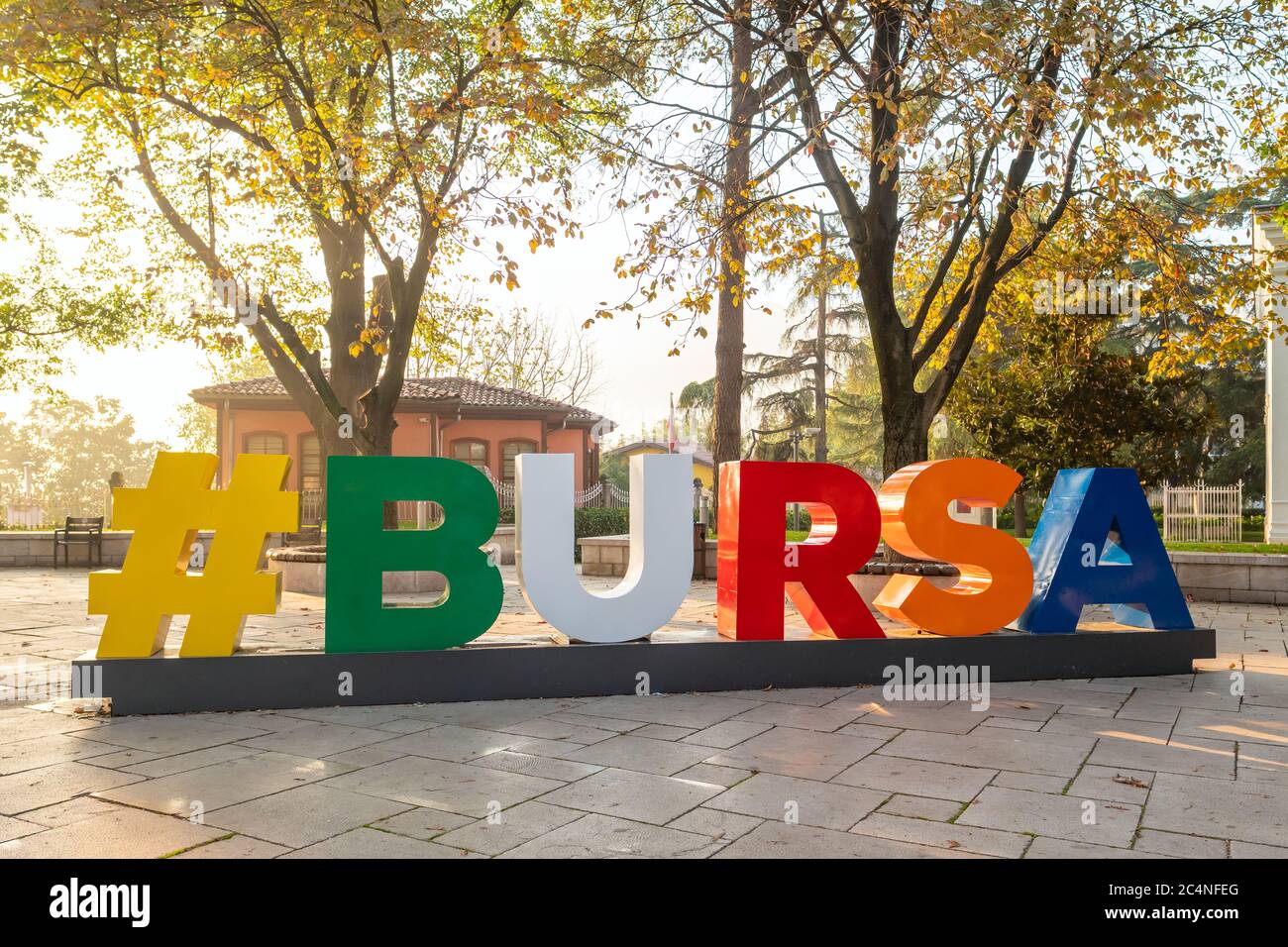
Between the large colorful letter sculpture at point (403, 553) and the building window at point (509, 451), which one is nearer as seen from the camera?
the large colorful letter sculpture at point (403, 553)

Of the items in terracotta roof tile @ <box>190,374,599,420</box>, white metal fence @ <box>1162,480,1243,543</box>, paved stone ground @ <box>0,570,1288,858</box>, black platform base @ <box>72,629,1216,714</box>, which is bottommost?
paved stone ground @ <box>0,570,1288,858</box>

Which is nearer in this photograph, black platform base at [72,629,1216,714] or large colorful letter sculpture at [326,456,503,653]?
black platform base at [72,629,1216,714]

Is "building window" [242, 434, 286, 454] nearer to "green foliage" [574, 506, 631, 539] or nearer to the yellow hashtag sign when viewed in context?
"green foliage" [574, 506, 631, 539]

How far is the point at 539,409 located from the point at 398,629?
23205 millimetres

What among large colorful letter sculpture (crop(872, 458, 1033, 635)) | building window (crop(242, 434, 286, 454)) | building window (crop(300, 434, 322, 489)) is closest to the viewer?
large colorful letter sculpture (crop(872, 458, 1033, 635))

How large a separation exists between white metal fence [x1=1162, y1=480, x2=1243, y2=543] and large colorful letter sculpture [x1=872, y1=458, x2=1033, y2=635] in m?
12.5

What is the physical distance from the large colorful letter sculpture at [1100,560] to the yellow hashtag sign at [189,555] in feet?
18.5

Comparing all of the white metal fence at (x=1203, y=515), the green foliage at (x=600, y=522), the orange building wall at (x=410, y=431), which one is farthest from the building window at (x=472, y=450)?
the white metal fence at (x=1203, y=515)

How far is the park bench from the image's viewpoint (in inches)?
684

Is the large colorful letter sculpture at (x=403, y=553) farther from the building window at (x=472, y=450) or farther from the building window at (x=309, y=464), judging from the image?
the building window at (x=472, y=450)

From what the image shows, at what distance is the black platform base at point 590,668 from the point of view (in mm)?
6129

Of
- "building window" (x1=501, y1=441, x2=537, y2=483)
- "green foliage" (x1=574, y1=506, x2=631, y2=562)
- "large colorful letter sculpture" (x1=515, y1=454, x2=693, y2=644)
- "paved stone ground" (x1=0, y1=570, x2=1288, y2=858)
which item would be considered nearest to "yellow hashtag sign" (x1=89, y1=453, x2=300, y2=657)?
"paved stone ground" (x1=0, y1=570, x2=1288, y2=858)

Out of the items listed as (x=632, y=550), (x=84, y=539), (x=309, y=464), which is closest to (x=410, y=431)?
(x=309, y=464)
